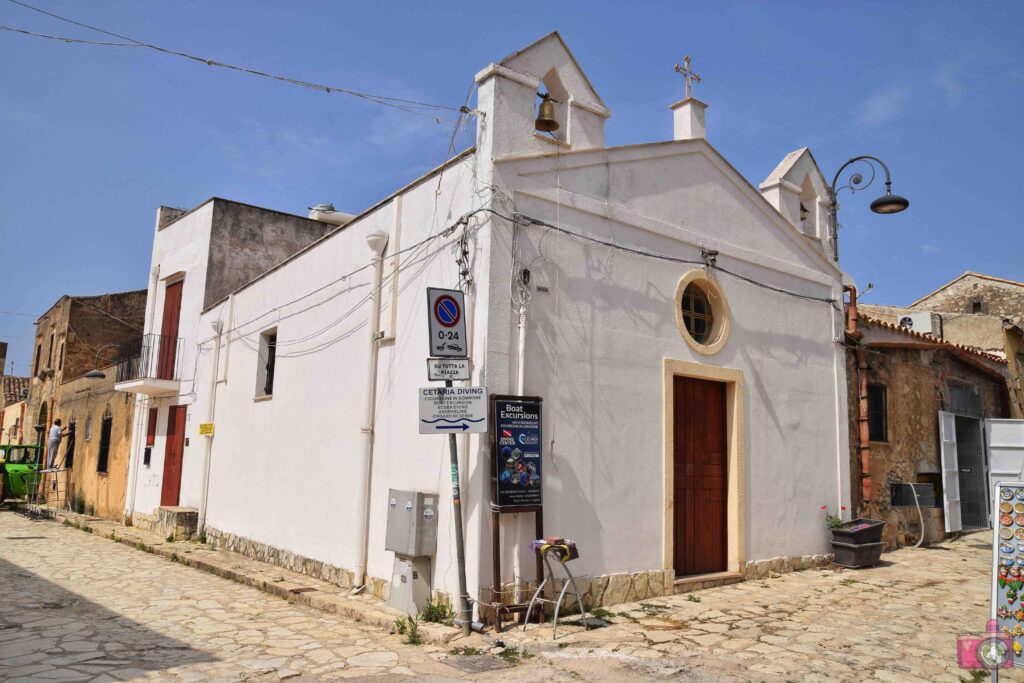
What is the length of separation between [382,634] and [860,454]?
26.3 feet

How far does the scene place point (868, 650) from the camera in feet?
20.4

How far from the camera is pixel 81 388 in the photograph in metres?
20.4

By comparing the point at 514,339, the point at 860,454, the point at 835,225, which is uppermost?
the point at 835,225

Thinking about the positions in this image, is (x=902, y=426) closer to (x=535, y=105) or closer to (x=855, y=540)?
(x=855, y=540)

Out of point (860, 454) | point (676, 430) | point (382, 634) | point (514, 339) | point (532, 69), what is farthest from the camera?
point (860, 454)

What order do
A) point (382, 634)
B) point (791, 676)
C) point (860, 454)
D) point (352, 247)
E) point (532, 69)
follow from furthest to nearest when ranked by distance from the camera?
point (860, 454) < point (352, 247) < point (532, 69) < point (382, 634) < point (791, 676)

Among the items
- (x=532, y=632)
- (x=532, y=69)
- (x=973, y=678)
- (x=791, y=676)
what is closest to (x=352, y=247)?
(x=532, y=69)

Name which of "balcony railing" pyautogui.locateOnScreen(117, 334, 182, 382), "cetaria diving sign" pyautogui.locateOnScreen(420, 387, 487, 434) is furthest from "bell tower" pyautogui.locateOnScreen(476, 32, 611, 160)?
"balcony railing" pyautogui.locateOnScreen(117, 334, 182, 382)

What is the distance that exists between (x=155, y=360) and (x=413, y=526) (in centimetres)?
1073

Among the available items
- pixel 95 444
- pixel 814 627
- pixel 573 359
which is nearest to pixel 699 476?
pixel 814 627

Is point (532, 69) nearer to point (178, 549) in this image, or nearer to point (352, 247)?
point (352, 247)

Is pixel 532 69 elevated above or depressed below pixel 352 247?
above

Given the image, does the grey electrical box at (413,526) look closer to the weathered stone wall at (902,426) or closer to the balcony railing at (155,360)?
the weathered stone wall at (902,426)

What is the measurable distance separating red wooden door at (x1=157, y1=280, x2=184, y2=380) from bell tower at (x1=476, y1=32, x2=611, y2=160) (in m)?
10.4
